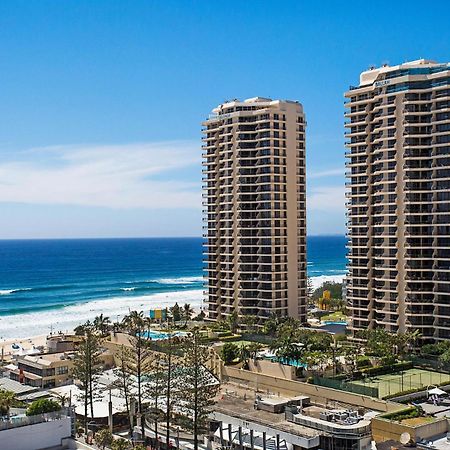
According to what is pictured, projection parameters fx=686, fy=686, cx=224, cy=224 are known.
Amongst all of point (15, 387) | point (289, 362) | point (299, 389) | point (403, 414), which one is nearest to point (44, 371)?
point (15, 387)

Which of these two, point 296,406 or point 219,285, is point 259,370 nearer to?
point 296,406

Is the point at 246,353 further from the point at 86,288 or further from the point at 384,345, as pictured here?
the point at 86,288

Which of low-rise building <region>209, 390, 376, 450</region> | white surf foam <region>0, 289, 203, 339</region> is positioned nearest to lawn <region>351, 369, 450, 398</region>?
→ low-rise building <region>209, 390, 376, 450</region>

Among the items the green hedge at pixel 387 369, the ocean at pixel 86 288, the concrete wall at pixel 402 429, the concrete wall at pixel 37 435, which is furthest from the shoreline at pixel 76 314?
the concrete wall at pixel 37 435

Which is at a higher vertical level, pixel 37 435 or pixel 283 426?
pixel 37 435

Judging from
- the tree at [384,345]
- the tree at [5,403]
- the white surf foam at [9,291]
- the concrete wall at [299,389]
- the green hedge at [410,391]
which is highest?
the tree at [5,403]

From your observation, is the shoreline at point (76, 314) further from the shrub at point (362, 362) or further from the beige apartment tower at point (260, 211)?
the shrub at point (362, 362)

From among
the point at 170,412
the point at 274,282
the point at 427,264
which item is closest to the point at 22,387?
the point at 170,412
